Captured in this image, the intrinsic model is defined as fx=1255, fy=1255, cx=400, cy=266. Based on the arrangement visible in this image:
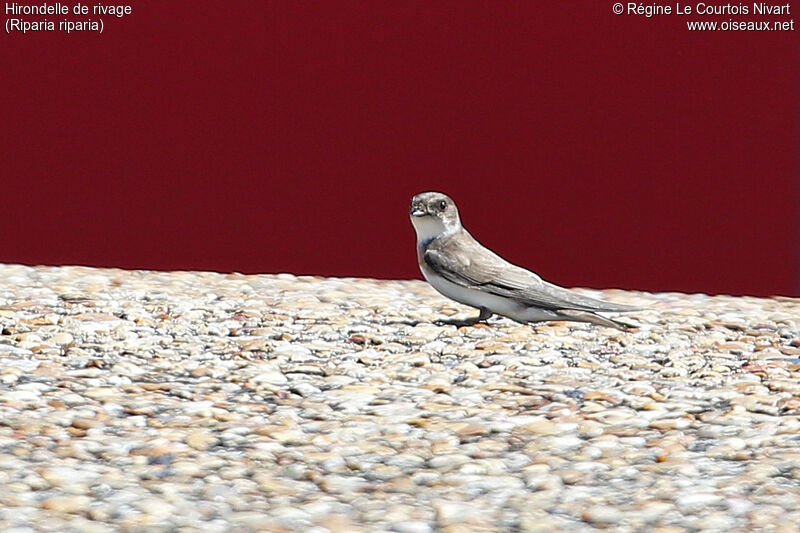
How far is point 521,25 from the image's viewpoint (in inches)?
263

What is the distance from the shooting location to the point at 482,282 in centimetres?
550

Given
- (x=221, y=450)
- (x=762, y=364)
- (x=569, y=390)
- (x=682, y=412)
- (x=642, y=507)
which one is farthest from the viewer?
(x=762, y=364)

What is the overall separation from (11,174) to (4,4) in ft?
3.17

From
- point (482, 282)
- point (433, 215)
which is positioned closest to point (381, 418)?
point (482, 282)

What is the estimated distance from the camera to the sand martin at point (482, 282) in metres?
5.50

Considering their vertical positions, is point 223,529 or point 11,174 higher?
point 11,174

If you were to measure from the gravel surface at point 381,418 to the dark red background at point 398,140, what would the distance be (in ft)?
2.28

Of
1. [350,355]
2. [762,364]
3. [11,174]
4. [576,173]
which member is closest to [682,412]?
[762,364]

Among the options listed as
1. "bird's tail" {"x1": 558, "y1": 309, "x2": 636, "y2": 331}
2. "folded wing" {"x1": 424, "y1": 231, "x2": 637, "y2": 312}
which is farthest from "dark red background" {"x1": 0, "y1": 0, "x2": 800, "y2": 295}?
"folded wing" {"x1": 424, "y1": 231, "x2": 637, "y2": 312}

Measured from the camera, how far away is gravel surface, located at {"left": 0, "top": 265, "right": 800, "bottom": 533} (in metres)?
3.16

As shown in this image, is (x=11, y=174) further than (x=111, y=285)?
Yes

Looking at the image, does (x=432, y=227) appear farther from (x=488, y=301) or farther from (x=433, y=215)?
(x=488, y=301)

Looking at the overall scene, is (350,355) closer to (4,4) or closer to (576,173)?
(576,173)

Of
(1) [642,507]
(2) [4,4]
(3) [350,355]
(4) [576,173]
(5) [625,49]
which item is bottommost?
(1) [642,507]
